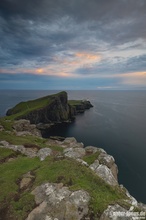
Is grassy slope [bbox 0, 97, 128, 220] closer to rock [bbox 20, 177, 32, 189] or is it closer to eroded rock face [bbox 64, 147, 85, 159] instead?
rock [bbox 20, 177, 32, 189]

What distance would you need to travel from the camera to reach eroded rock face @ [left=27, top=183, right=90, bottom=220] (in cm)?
1316

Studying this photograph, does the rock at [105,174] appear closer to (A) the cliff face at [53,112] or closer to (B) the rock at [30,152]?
(B) the rock at [30,152]

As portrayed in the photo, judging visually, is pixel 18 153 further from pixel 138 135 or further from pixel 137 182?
pixel 138 135

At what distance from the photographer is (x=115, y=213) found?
1273cm

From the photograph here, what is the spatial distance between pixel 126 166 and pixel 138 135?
146ft

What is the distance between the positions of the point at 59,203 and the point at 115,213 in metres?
4.49

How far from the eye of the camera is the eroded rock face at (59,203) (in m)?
13.2

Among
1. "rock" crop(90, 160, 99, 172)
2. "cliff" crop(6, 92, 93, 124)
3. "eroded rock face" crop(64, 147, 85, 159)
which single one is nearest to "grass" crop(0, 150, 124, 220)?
"rock" crop(90, 160, 99, 172)

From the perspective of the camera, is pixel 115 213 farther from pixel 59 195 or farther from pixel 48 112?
pixel 48 112

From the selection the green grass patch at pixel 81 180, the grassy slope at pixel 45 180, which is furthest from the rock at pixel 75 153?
the green grass patch at pixel 81 180

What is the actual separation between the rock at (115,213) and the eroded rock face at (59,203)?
1.49m

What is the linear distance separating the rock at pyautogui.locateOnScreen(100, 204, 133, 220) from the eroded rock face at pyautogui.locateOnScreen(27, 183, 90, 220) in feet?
4.87

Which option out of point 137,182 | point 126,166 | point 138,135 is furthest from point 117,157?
point 138,135

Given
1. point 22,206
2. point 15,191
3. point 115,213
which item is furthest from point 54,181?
point 115,213
